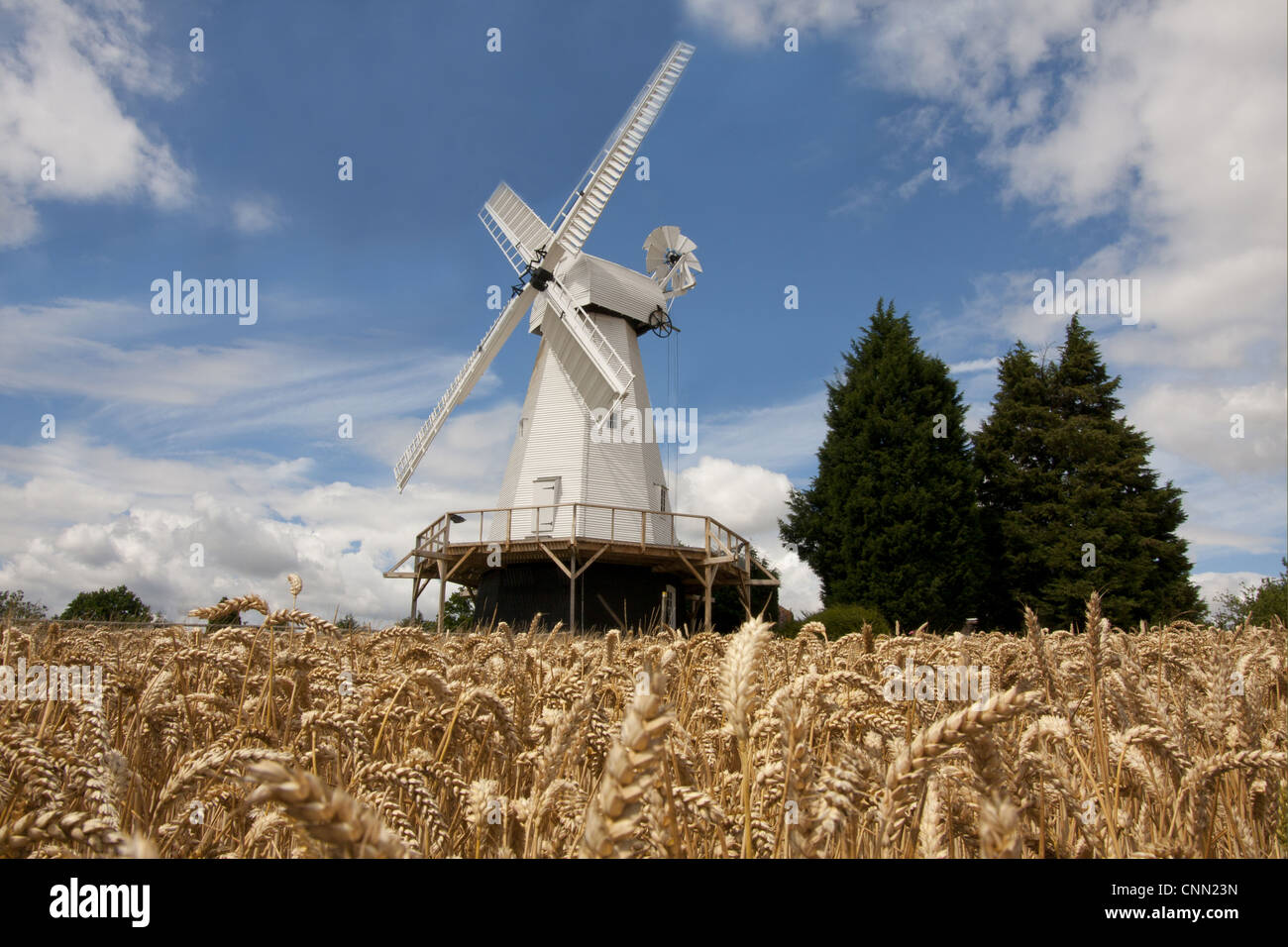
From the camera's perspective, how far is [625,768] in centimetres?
76

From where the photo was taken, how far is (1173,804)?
186 centimetres

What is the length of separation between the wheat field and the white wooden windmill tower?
52.4ft

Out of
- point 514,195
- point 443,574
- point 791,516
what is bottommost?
point 443,574

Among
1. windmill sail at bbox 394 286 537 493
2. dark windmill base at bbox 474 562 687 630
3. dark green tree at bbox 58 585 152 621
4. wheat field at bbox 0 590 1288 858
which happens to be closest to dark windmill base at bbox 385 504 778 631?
dark windmill base at bbox 474 562 687 630

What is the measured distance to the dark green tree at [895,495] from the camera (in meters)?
22.2

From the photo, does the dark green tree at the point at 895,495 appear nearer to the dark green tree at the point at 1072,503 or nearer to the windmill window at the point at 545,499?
the dark green tree at the point at 1072,503

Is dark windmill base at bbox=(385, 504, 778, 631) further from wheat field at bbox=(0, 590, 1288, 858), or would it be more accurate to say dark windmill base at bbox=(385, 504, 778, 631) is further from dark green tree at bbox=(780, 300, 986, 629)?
wheat field at bbox=(0, 590, 1288, 858)

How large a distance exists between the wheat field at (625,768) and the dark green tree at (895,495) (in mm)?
19772

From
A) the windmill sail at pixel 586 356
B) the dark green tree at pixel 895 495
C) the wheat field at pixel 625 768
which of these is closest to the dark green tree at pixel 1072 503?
the dark green tree at pixel 895 495

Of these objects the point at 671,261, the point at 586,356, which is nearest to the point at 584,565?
the point at 586,356

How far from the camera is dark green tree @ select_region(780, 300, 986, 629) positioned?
22203mm
